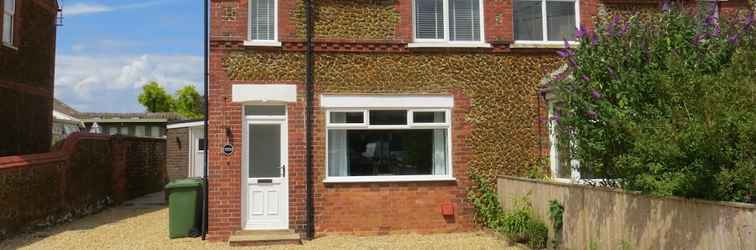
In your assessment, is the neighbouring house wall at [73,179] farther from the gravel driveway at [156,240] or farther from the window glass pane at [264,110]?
the window glass pane at [264,110]

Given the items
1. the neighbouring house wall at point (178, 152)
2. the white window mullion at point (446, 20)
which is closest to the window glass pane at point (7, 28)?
the neighbouring house wall at point (178, 152)

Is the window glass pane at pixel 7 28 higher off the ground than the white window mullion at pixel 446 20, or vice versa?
the window glass pane at pixel 7 28

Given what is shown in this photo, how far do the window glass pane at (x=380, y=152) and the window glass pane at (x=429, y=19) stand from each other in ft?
5.87

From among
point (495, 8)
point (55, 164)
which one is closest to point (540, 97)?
point (495, 8)

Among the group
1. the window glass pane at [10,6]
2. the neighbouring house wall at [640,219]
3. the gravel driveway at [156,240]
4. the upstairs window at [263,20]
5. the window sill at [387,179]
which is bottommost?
the gravel driveway at [156,240]

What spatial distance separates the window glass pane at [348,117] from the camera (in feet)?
35.5

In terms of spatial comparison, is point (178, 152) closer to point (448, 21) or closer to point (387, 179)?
point (387, 179)

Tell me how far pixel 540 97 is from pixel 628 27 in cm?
355

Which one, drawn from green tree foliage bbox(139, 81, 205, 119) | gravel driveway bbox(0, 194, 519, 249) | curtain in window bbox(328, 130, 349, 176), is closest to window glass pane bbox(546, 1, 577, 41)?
gravel driveway bbox(0, 194, 519, 249)

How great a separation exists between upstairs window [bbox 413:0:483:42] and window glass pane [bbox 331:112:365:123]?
1.78 m

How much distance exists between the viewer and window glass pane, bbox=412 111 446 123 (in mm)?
11000

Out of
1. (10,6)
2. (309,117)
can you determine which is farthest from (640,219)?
(10,6)

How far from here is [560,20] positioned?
11695mm

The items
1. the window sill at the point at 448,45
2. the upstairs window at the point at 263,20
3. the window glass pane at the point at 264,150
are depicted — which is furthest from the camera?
the window sill at the point at 448,45
